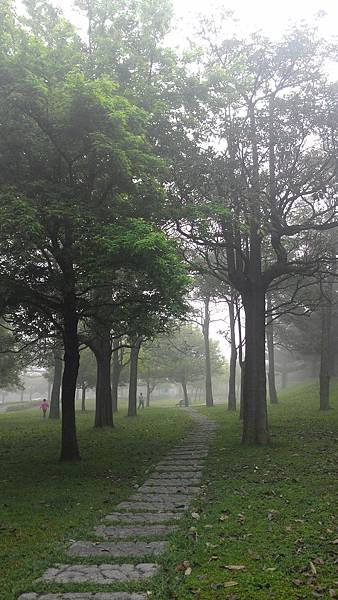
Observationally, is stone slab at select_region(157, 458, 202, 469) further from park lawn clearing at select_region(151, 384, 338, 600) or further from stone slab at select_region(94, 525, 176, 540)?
stone slab at select_region(94, 525, 176, 540)

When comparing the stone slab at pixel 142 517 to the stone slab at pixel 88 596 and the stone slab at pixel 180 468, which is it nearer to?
the stone slab at pixel 88 596

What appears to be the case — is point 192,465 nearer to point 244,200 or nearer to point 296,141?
point 244,200

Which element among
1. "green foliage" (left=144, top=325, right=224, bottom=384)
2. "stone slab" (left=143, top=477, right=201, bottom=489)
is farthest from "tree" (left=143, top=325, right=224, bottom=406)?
"stone slab" (left=143, top=477, right=201, bottom=489)

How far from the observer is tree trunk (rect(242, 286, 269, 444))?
1384cm

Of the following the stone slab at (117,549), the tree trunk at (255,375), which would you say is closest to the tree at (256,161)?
the tree trunk at (255,375)

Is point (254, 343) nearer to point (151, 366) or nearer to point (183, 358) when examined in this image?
point (151, 366)

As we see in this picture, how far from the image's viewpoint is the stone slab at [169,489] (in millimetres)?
8477

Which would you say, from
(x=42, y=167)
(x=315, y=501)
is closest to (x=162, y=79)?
(x=42, y=167)

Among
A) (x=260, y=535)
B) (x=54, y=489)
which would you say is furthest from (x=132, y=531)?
(x=54, y=489)

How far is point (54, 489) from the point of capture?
9062 mm

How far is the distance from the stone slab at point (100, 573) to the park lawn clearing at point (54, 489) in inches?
7.7

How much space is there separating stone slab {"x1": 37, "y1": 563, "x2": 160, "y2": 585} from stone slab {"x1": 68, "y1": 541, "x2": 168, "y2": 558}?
0.35 metres

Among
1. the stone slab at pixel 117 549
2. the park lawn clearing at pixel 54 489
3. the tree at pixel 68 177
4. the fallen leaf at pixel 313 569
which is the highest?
the tree at pixel 68 177

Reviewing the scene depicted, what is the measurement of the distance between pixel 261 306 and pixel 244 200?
373cm
